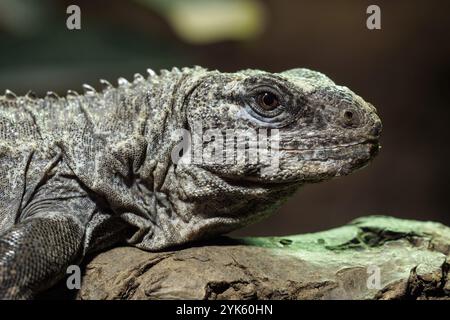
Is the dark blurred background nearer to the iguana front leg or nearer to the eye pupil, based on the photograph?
the eye pupil

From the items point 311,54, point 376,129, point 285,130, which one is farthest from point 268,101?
point 311,54

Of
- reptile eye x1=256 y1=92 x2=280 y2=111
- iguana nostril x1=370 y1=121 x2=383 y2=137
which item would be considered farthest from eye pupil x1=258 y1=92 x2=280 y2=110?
iguana nostril x1=370 y1=121 x2=383 y2=137

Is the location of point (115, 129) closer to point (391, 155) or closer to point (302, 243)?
point (302, 243)

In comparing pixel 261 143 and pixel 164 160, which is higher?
pixel 261 143

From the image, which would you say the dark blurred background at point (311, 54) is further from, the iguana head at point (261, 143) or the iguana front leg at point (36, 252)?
the iguana front leg at point (36, 252)

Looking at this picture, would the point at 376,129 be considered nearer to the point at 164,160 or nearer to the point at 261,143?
the point at 261,143

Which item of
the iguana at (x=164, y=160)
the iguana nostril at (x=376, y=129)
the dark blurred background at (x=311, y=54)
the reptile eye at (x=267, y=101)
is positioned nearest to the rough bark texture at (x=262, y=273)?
the iguana at (x=164, y=160)
